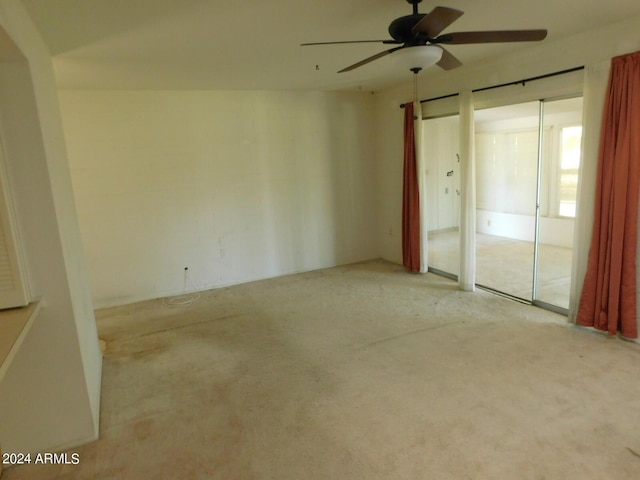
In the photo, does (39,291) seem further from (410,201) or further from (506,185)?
(506,185)

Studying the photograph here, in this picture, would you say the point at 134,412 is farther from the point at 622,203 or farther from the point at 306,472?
the point at 622,203

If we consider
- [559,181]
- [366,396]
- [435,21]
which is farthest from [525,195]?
[435,21]

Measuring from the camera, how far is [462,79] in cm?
441

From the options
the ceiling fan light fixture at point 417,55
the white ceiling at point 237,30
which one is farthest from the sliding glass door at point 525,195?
the ceiling fan light fixture at point 417,55

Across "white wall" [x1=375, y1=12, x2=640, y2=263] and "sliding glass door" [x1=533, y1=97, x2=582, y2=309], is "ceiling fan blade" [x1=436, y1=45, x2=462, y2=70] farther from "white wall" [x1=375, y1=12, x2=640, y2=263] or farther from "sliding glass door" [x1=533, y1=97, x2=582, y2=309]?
"sliding glass door" [x1=533, y1=97, x2=582, y2=309]

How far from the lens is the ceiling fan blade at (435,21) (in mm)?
1820

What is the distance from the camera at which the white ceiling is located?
2.38m

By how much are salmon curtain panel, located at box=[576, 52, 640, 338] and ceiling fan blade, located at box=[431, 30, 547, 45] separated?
1.30 m

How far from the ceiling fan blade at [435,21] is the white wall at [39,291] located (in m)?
1.92

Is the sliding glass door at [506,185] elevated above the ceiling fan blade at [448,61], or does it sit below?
below

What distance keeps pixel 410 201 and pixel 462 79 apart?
154 cm

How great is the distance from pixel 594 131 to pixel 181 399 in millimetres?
3703

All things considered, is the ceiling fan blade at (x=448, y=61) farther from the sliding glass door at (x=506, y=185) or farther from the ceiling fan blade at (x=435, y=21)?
the sliding glass door at (x=506, y=185)

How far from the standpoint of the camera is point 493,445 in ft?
7.12
